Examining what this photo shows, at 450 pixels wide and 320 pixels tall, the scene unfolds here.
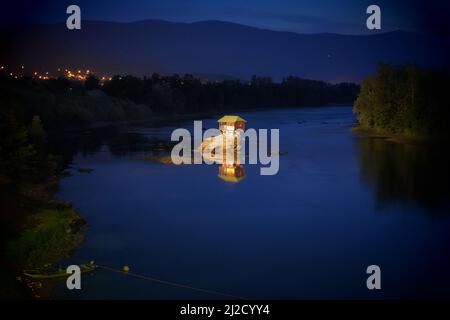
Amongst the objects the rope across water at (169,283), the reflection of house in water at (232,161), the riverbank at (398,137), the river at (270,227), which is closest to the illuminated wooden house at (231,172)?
the reflection of house in water at (232,161)

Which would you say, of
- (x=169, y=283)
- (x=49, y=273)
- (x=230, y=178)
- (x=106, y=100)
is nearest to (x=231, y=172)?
(x=230, y=178)

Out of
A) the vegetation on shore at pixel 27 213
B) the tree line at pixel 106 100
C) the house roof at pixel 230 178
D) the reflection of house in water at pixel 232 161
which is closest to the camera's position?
the vegetation on shore at pixel 27 213

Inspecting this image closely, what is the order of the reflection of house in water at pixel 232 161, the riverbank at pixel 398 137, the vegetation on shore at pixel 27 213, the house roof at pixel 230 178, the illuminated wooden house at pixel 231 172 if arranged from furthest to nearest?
1. the riverbank at pixel 398 137
2. the reflection of house in water at pixel 232 161
3. the illuminated wooden house at pixel 231 172
4. the house roof at pixel 230 178
5. the vegetation on shore at pixel 27 213

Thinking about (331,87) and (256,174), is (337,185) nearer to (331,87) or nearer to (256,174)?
(256,174)

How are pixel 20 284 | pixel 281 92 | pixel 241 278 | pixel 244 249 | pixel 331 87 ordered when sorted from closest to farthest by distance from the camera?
1. pixel 20 284
2. pixel 241 278
3. pixel 244 249
4. pixel 281 92
5. pixel 331 87

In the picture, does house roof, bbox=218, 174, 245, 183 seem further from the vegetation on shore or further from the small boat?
the small boat

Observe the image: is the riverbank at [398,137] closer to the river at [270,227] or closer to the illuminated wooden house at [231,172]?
the river at [270,227]

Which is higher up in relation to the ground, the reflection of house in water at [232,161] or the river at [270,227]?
the reflection of house in water at [232,161]
